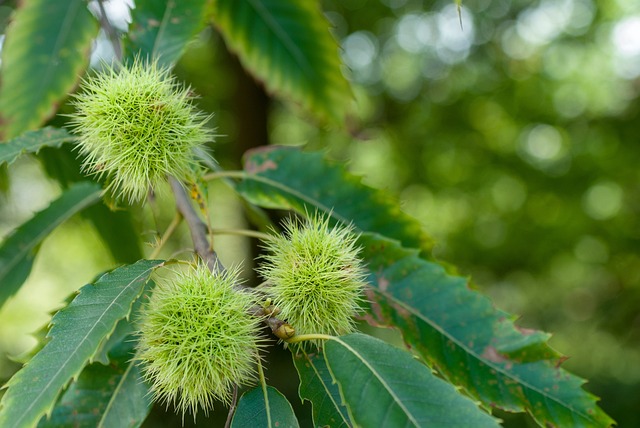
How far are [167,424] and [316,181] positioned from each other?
3.36 meters

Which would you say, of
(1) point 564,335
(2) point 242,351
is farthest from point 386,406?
(1) point 564,335

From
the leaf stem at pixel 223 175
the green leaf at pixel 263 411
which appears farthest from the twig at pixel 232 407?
the leaf stem at pixel 223 175

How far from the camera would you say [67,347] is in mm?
808

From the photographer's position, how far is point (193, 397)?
2.97 ft

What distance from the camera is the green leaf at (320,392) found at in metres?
0.95

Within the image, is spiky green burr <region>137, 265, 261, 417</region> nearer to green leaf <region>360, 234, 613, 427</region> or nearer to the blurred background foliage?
green leaf <region>360, 234, 613, 427</region>

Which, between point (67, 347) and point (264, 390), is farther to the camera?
point (264, 390)

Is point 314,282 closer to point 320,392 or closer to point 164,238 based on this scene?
point 320,392

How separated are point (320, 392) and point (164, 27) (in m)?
0.90

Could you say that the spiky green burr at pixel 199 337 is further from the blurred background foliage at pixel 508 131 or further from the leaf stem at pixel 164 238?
the blurred background foliage at pixel 508 131

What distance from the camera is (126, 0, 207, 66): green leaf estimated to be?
1.39m

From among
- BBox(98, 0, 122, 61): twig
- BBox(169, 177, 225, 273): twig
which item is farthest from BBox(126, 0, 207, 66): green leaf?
BBox(169, 177, 225, 273): twig

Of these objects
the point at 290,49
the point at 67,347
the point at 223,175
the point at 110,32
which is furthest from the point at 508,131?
the point at 67,347

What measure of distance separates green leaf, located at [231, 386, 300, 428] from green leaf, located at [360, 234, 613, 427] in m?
0.26
